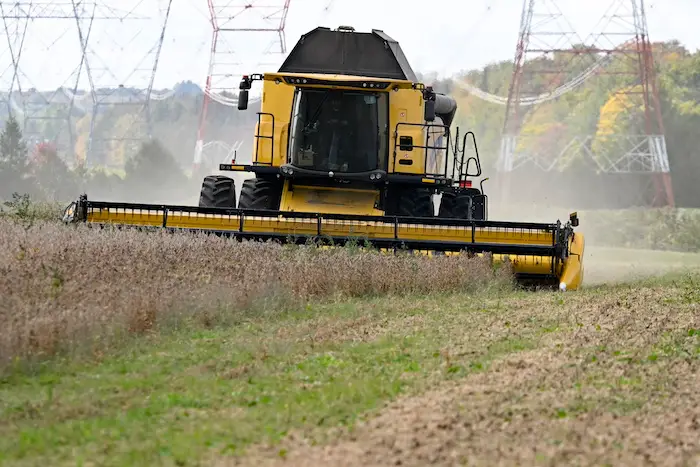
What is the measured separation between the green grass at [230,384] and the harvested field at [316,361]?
0.9 inches

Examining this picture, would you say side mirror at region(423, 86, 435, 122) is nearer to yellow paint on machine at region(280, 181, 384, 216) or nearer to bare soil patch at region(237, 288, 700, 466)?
yellow paint on machine at region(280, 181, 384, 216)

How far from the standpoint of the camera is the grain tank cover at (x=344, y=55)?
19.8 meters

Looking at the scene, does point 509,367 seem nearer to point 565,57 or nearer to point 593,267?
point 593,267

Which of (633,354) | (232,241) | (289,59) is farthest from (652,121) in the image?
(633,354)

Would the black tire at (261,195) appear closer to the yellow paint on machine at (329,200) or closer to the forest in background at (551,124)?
the yellow paint on machine at (329,200)

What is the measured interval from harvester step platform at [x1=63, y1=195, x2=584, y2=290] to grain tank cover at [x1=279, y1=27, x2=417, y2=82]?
3.64 meters

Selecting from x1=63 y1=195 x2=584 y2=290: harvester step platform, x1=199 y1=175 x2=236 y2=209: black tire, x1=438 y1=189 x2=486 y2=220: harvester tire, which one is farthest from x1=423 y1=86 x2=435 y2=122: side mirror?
x1=199 y1=175 x2=236 y2=209: black tire

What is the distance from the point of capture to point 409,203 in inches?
766

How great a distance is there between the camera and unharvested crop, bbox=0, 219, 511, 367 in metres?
10.2

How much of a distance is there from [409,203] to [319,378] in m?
10.3

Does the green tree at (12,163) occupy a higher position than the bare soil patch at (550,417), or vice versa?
the green tree at (12,163)

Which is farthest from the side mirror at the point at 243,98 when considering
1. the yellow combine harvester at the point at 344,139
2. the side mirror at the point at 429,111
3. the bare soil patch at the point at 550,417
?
the bare soil patch at the point at 550,417

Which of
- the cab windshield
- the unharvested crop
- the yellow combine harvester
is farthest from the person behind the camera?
the cab windshield

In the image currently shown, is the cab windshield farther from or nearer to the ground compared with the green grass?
farther from the ground
